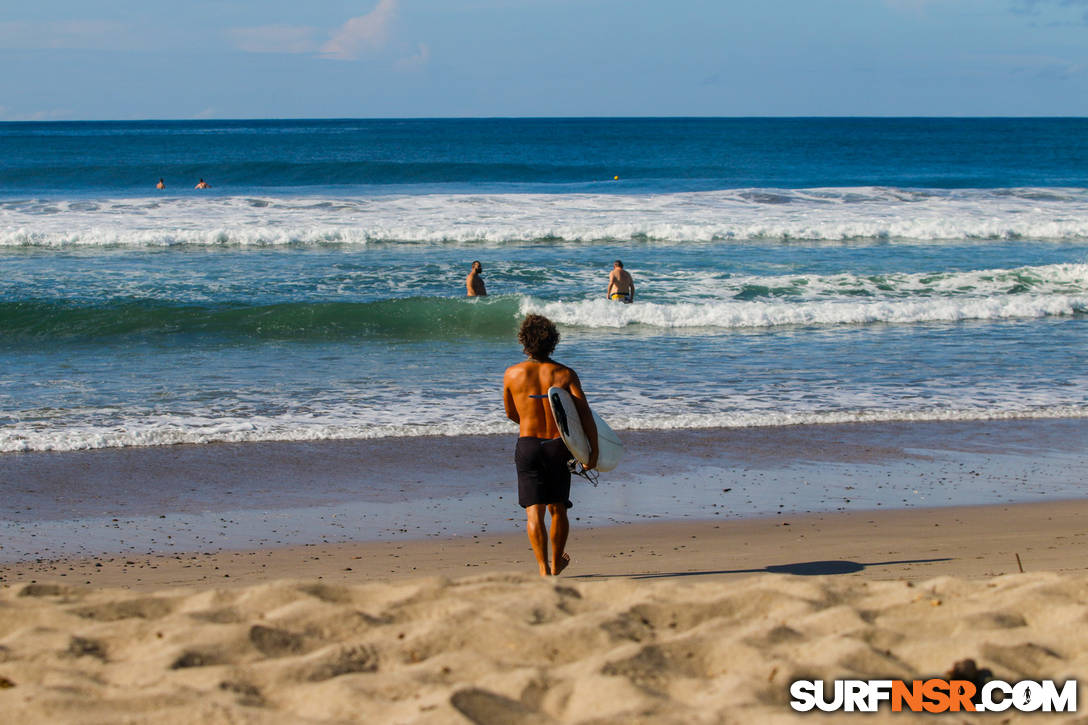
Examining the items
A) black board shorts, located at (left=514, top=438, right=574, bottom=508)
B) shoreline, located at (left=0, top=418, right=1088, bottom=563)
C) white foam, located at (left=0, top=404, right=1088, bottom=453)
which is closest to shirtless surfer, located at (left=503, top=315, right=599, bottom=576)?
black board shorts, located at (left=514, top=438, right=574, bottom=508)

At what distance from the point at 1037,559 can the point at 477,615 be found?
3.60 m

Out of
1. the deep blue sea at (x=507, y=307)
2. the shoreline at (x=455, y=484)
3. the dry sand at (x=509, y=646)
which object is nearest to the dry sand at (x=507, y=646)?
the dry sand at (x=509, y=646)

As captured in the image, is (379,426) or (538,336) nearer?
(538,336)

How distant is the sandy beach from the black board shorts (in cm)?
57

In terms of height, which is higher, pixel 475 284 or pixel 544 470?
pixel 475 284

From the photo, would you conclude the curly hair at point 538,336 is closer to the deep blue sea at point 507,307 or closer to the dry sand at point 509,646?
the dry sand at point 509,646

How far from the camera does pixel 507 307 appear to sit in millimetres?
16422

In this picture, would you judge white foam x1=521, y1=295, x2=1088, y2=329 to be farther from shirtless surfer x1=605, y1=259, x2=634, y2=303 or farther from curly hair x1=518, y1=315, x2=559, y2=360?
curly hair x1=518, y1=315, x2=559, y2=360

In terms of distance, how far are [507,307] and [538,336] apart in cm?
1130

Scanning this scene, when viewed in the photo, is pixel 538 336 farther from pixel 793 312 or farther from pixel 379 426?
pixel 793 312

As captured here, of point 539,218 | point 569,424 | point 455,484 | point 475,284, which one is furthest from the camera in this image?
point 539,218

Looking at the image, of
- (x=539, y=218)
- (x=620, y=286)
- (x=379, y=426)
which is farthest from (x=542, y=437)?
(x=539, y=218)

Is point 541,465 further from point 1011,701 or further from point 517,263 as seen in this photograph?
point 517,263

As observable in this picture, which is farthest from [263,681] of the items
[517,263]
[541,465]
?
[517,263]
